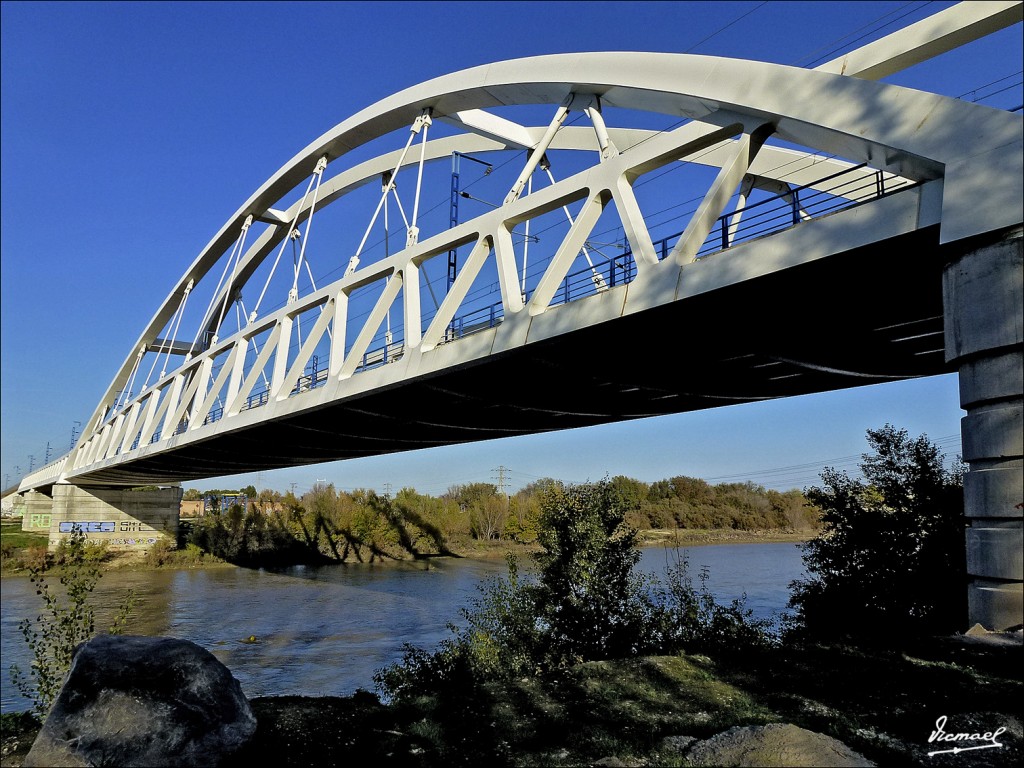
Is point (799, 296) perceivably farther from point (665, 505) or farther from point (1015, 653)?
point (665, 505)

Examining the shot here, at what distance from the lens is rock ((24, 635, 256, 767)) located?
18.0 feet

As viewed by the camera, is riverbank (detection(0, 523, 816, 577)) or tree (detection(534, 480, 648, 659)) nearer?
tree (detection(534, 480, 648, 659))

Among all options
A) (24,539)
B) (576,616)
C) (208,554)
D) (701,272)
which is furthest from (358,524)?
(701,272)

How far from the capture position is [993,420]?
6.58m

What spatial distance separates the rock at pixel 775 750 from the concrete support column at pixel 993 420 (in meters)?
2.32

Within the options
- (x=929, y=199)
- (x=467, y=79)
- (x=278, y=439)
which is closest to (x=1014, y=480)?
(x=929, y=199)

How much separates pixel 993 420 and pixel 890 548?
10157 mm

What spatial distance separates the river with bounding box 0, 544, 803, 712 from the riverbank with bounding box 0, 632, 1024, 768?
10.3m

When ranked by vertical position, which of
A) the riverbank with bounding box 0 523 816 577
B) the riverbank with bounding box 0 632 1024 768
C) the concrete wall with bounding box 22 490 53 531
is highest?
the riverbank with bounding box 0 632 1024 768

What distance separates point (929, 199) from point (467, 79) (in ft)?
39.9

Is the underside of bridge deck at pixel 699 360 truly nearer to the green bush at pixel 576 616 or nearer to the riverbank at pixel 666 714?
the green bush at pixel 576 616

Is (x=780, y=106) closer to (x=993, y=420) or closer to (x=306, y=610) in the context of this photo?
(x=993, y=420)

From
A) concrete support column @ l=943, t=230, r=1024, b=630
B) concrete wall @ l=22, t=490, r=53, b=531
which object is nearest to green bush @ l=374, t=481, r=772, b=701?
concrete support column @ l=943, t=230, r=1024, b=630

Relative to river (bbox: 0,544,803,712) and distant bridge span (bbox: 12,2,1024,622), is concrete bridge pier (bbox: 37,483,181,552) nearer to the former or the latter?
river (bbox: 0,544,803,712)
